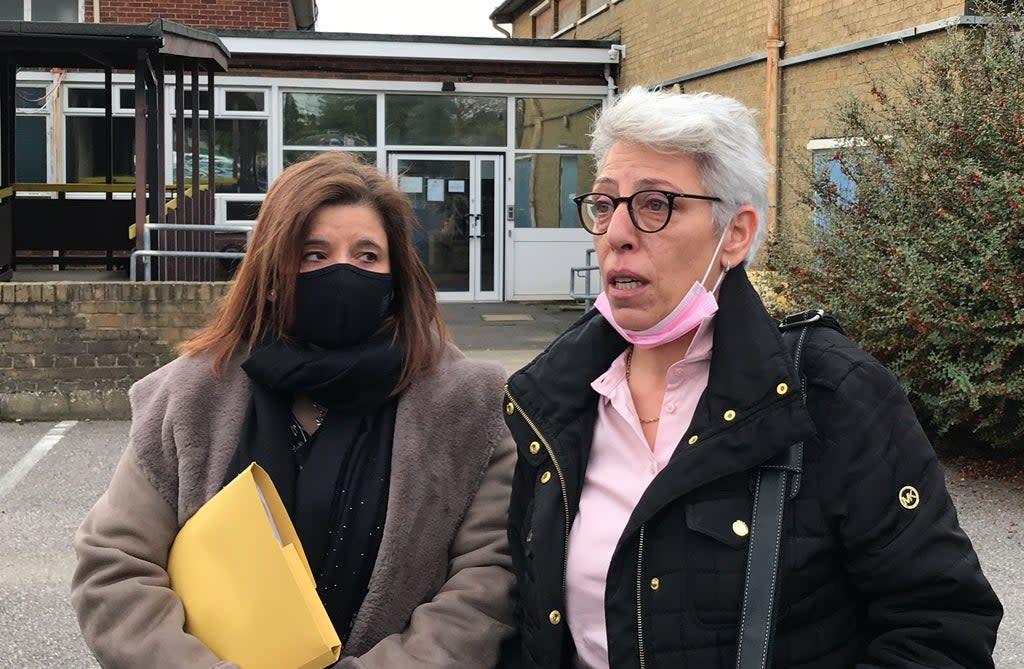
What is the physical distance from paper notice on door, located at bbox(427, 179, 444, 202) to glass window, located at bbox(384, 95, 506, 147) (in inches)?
23.1

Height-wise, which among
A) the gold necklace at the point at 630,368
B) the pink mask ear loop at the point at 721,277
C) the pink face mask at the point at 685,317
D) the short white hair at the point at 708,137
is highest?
the short white hair at the point at 708,137

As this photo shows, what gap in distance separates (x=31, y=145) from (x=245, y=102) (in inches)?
123

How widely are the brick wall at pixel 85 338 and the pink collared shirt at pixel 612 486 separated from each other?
702 cm

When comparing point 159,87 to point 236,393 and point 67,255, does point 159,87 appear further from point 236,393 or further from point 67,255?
point 236,393

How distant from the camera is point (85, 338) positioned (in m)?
8.56

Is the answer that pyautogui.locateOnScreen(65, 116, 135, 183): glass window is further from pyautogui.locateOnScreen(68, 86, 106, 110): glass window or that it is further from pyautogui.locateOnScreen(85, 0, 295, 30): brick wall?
pyautogui.locateOnScreen(85, 0, 295, 30): brick wall

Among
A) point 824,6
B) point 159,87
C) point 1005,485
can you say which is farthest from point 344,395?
point 824,6

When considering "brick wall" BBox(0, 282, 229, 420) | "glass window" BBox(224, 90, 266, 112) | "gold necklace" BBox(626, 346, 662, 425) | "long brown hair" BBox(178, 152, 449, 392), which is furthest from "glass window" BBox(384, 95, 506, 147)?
"gold necklace" BBox(626, 346, 662, 425)

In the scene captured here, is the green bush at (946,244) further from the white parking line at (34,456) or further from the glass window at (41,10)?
the glass window at (41,10)

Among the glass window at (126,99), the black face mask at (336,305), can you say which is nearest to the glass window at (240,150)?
the glass window at (126,99)

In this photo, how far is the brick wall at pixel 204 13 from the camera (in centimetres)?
1678

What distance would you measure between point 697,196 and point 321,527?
95 cm

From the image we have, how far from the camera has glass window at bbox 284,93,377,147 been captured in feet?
55.6

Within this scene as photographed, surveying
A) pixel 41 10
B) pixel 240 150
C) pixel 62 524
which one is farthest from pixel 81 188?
pixel 62 524
